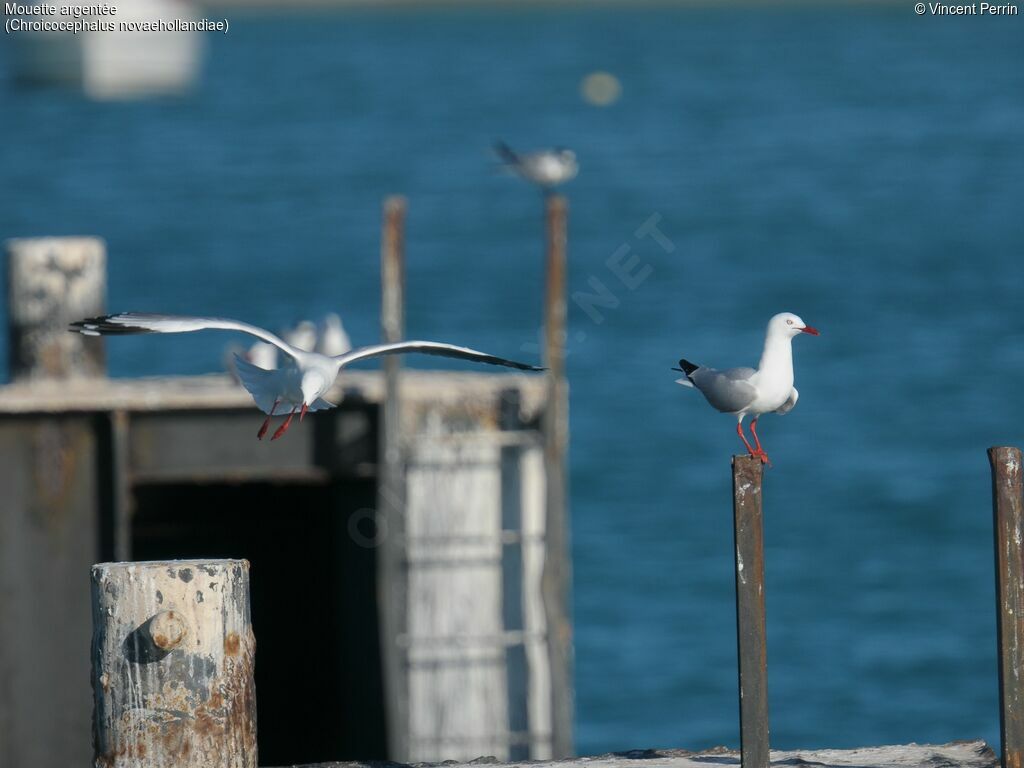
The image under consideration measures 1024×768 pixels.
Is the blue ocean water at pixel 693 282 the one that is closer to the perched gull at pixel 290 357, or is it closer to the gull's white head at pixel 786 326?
Answer: the perched gull at pixel 290 357

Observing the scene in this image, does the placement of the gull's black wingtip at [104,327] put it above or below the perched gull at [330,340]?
below

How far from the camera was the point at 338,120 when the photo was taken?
90438 millimetres

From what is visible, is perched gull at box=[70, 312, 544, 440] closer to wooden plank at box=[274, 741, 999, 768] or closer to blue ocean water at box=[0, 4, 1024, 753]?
wooden plank at box=[274, 741, 999, 768]

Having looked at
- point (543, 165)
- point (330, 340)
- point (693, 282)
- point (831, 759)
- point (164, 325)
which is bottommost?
point (831, 759)

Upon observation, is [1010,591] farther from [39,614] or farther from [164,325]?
[39,614]

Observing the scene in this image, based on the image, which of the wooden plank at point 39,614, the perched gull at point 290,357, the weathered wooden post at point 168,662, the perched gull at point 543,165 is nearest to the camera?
the weathered wooden post at point 168,662

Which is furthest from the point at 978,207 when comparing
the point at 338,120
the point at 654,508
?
the point at 338,120

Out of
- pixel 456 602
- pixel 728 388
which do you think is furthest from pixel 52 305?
pixel 728 388

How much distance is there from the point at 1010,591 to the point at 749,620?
104cm

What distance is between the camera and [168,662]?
A: 26.5 ft

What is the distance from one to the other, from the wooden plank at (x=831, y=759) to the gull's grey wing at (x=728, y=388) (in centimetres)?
149

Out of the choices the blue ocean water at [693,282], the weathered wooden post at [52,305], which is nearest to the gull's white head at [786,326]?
the weathered wooden post at [52,305]

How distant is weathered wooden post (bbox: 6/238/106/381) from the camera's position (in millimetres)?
14719

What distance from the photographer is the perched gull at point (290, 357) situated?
9125 millimetres
